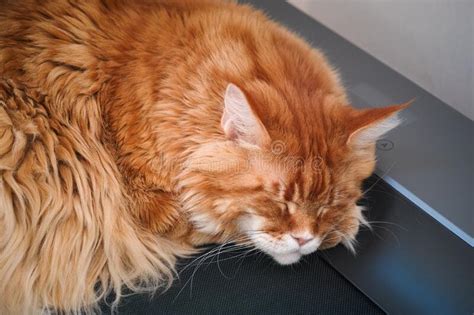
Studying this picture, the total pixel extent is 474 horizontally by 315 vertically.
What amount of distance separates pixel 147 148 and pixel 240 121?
0.95 ft

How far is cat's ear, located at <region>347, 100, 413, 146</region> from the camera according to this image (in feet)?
3.96

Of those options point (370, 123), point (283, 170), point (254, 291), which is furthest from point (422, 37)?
point (254, 291)

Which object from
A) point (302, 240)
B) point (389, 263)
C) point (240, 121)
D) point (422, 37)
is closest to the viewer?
point (240, 121)

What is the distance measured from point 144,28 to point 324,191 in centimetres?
65

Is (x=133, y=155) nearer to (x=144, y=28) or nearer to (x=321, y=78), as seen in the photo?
(x=144, y=28)

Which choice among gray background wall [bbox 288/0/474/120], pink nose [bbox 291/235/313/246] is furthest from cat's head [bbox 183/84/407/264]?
gray background wall [bbox 288/0/474/120]

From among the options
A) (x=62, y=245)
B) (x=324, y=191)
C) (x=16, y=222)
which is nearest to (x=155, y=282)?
(x=62, y=245)

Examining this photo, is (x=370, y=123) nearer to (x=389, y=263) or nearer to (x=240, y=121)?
(x=240, y=121)

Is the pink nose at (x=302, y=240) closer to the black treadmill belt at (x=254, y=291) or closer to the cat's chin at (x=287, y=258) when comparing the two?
the cat's chin at (x=287, y=258)

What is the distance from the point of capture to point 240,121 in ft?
3.88

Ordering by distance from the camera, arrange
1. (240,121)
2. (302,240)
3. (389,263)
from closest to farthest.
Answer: (240,121)
(302,240)
(389,263)

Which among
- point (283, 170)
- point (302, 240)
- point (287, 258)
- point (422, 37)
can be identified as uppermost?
point (422, 37)

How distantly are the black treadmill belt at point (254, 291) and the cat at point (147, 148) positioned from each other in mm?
57

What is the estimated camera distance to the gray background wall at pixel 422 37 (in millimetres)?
1909
